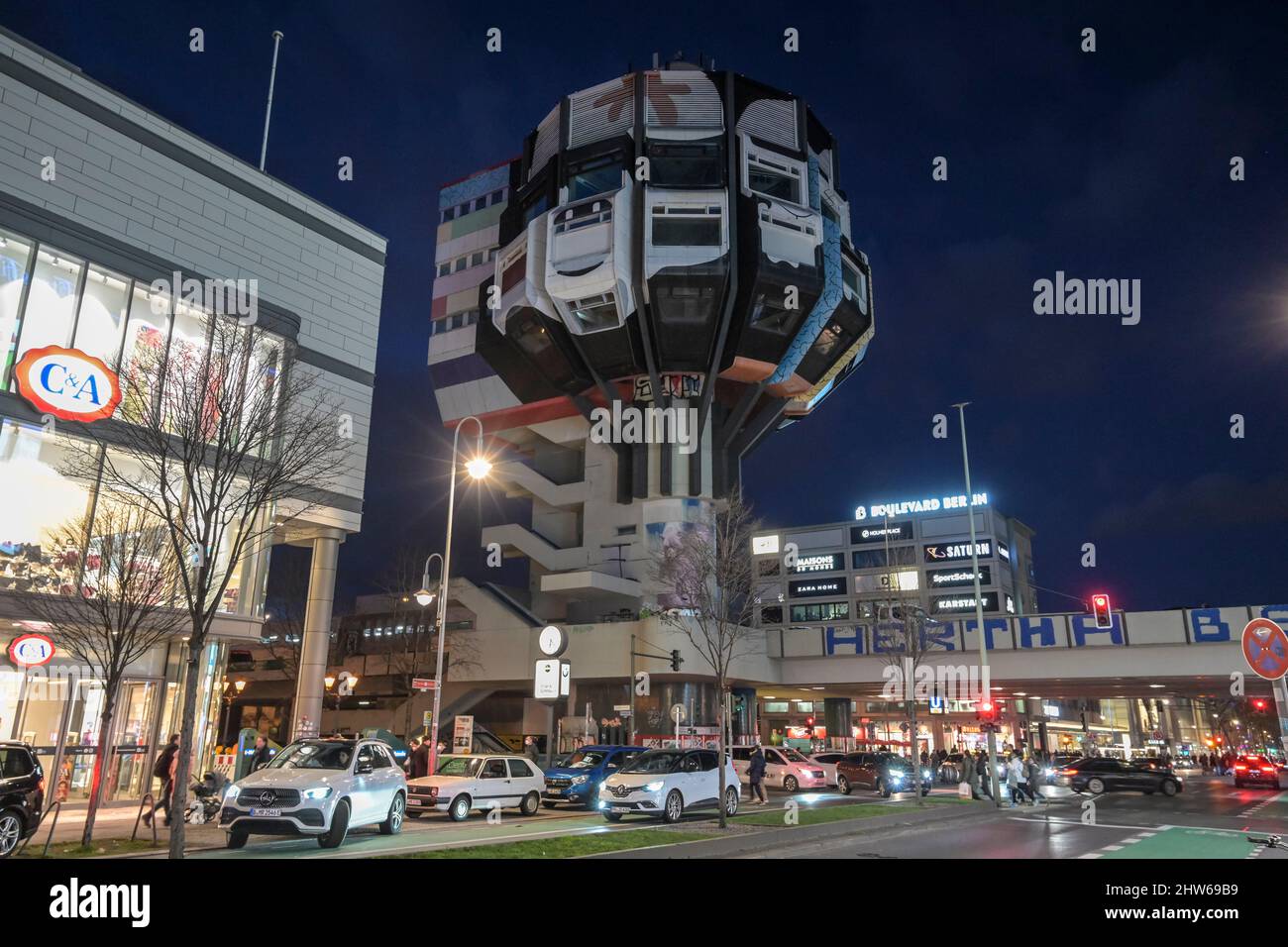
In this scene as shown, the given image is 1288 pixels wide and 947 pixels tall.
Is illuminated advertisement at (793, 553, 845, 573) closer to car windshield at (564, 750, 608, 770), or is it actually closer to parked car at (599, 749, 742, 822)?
car windshield at (564, 750, 608, 770)

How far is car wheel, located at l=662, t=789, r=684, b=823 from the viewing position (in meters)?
20.1

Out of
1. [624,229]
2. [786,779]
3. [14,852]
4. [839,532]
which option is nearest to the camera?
[14,852]

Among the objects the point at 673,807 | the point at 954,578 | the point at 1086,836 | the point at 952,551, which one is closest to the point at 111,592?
the point at 673,807

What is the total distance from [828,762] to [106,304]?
31389 millimetres

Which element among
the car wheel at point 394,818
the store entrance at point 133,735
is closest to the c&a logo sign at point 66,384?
the store entrance at point 133,735

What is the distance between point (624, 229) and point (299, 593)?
35358 millimetres

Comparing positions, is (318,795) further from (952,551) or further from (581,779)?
(952,551)

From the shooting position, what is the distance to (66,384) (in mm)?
21438

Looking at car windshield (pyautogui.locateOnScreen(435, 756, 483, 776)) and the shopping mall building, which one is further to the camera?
the shopping mall building

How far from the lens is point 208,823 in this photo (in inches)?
752

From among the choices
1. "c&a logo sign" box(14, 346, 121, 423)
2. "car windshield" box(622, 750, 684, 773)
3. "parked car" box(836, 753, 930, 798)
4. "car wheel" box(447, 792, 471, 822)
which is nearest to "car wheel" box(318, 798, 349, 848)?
"car wheel" box(447, 792, 471, 822)
